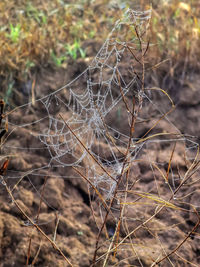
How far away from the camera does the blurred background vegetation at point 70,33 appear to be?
2697mm

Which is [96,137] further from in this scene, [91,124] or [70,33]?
[70,33]

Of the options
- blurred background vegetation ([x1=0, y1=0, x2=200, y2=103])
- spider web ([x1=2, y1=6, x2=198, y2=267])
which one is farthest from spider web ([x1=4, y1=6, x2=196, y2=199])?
blurred background vegetation ([x1=0, y1=0, x2=200, y2=103])

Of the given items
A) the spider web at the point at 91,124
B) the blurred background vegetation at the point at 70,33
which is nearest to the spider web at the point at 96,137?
the spider web at the point at 91,124

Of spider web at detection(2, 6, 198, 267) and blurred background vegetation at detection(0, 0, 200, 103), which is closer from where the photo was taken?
spider web at detection(2, 6, 198, 267)

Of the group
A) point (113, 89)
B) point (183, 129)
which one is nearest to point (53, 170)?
point (113, 89)

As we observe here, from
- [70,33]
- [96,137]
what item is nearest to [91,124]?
[96,137]

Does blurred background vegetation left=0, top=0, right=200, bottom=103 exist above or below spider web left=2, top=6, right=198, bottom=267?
above

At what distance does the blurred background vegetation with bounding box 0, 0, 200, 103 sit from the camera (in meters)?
2.70

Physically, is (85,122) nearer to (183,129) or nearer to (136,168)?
(136,168)

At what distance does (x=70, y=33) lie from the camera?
10.5 feet

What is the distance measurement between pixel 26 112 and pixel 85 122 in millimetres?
474

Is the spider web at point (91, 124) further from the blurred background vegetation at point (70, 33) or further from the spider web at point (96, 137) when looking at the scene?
the blurred background vegetation at point (70, 33)

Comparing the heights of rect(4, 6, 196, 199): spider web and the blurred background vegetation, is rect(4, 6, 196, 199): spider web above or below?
below

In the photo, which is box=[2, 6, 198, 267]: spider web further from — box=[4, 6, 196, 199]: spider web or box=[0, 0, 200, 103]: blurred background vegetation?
box=[0, 0, 200, 103]: blurred background vegetation
